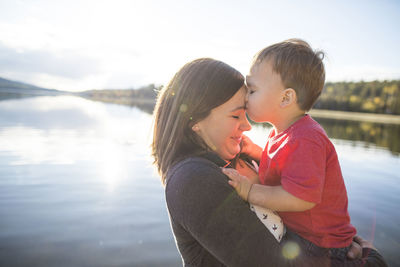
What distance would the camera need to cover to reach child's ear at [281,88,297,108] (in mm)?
2143

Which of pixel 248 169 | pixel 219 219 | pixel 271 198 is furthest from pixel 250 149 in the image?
pixel 219 219

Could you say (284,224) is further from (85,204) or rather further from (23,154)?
(23,154)

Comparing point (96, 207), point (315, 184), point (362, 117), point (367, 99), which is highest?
point (315, 184)

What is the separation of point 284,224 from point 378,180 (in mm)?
11410

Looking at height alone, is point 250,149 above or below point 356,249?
above

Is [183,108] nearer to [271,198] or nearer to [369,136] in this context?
[271,198]

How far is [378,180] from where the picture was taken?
36.8 ft

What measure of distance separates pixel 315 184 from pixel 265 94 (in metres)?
0.77

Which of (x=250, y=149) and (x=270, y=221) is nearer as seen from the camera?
(x=270, y=221)

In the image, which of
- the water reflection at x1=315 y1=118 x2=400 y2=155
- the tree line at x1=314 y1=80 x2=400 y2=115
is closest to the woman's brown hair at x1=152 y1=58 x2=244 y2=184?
the water reflection at x1=315 y1=118 x2=400 y2=155

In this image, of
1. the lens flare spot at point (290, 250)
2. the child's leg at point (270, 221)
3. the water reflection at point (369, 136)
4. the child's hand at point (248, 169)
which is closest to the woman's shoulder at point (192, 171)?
the child's leg at point (270, 221)

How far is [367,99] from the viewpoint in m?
106

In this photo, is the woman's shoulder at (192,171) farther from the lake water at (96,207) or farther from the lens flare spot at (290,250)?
the lake water at (96,207)

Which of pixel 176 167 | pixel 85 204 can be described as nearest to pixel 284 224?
pixel 176 167
